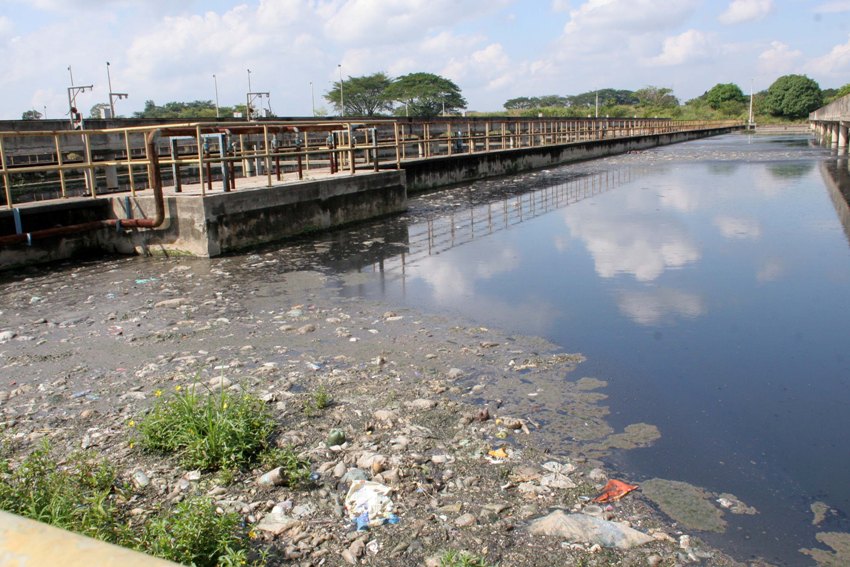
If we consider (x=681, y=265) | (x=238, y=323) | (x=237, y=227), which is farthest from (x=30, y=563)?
(x=237, y=227)

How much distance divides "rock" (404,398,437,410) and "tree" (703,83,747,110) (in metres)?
137

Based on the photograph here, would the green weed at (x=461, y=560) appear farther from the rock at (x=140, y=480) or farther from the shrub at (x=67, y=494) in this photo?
the rock at (x=140, y=480)

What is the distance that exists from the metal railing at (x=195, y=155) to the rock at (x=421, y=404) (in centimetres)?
619

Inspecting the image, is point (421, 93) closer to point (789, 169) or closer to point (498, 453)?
point (789, 169)

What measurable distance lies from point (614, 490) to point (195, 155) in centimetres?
1598

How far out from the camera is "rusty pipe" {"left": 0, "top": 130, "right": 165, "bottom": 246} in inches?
369

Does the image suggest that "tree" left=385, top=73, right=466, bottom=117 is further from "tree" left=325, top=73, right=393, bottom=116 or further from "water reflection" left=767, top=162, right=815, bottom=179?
"water reflection" left=767, top=162, right=815, bottom=179

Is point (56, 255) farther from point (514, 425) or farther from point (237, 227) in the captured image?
point (514, 425)

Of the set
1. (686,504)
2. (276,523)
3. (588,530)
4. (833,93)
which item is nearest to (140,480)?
(276,523)

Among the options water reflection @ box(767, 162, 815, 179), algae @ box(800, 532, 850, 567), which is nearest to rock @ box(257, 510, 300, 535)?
algae @ box(800, 532, 850, 567)

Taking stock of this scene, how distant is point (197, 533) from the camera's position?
275cm

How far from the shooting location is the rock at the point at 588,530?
9.66 feet

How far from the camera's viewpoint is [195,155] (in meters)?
17.3

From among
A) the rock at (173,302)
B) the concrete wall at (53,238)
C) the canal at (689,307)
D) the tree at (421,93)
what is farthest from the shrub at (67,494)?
the tree at (421,93)
